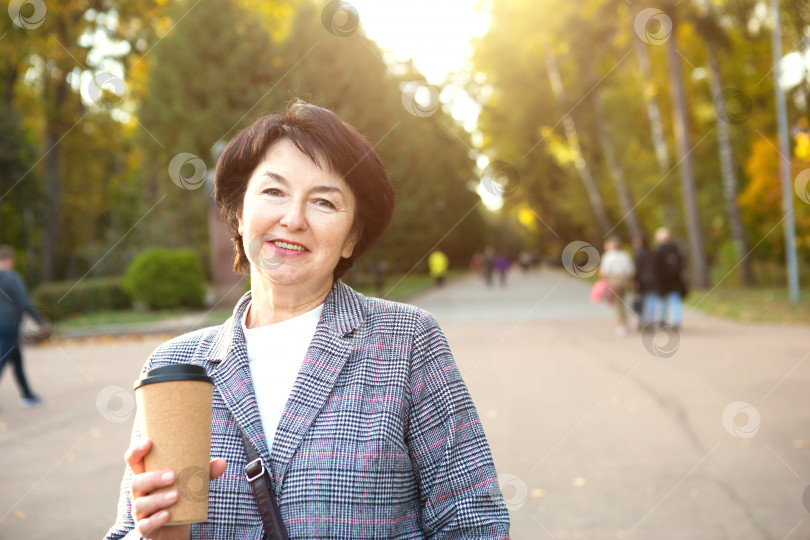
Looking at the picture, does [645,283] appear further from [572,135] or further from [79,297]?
[572,135]

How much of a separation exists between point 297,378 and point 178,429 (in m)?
0.50

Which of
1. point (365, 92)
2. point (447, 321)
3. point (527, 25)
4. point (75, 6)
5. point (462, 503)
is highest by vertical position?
point (75, 6)

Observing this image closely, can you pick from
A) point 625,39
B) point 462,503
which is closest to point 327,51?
point 625,39

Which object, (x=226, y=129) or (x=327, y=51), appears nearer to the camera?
(x=327, y=51)

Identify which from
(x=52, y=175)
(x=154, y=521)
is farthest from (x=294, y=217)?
(x=52, y=175)

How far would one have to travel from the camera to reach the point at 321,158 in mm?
2115

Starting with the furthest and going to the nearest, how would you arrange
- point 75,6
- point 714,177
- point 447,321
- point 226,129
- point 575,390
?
point 714,177, point 226,129, point 75,6, point 447,321, point 575,390

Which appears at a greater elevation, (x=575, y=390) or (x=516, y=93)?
(x=516, y=93)

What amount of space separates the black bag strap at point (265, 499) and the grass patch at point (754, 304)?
15.3 m

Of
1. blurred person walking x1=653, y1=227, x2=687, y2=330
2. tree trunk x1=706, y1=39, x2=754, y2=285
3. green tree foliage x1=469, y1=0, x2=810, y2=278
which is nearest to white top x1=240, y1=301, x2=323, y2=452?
blurred person walking x1=653, y1=227, x2=687, y2=330

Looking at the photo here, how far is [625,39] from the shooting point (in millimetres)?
23719

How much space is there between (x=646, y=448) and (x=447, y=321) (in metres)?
12.2

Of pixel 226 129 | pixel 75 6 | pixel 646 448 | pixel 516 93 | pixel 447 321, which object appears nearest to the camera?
pixel 646 448

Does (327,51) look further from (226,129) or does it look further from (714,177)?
(714,177)
